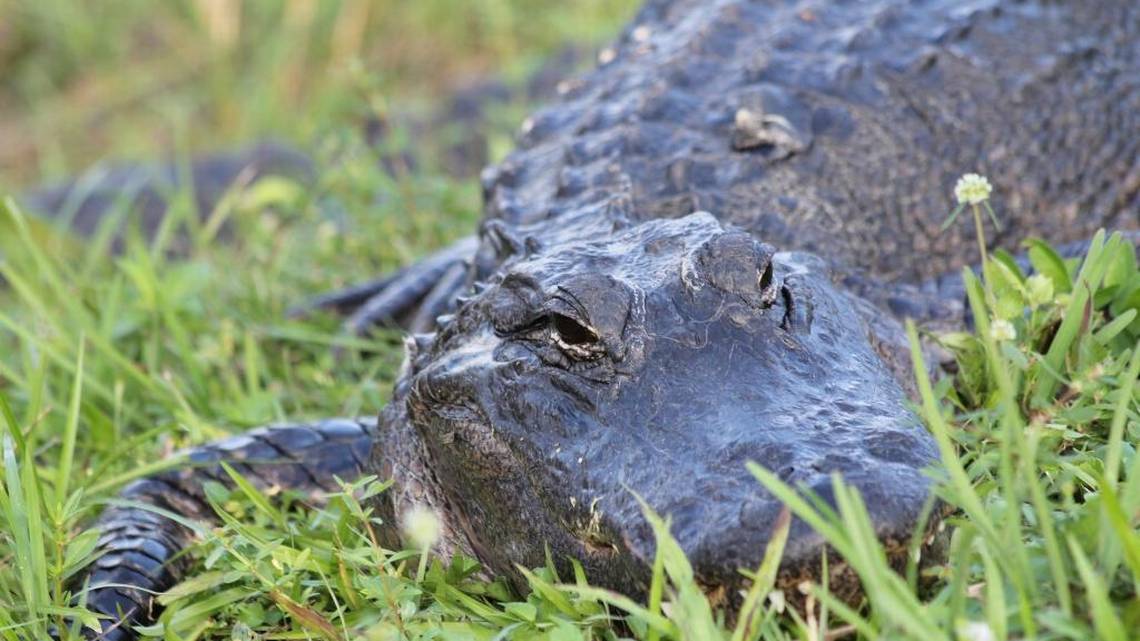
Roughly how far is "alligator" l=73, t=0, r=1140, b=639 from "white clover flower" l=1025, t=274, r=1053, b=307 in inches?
12.4

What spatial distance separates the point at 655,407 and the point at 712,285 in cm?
31

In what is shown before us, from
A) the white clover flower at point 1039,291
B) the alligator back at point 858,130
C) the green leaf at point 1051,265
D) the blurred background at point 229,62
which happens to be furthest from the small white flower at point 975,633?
the blurred background at point 229,62

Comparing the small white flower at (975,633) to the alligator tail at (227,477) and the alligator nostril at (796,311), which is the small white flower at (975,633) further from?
the alligator tail at (227,477)

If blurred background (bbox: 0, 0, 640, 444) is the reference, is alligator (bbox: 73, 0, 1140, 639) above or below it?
above

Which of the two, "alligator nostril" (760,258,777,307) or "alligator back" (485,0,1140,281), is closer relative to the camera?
"alligator nostril" (760,258,777,307)

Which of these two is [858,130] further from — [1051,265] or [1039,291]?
[1039,291]

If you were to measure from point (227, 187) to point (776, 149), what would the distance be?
3694 mm

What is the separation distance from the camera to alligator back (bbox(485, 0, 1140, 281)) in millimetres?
3279

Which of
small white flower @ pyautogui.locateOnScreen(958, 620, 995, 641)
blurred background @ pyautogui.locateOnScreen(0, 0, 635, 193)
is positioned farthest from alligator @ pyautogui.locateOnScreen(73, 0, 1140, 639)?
blurred background @ pyautogui.locateOnScreen(0, 0, 635, 193)

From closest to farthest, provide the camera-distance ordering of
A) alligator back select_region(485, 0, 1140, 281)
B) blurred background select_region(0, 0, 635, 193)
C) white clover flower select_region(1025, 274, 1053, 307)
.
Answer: white clover flower select_region(1025, 274, 1053, 307), alligator back select_region(485, 0, 1140, 281), blurred background select_region(0, 0, 635, 193)

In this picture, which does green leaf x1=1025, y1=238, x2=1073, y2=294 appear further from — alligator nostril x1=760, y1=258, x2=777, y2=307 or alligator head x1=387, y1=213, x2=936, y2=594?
alligator nostril x1=760, y1=258, x2=777, y2=307

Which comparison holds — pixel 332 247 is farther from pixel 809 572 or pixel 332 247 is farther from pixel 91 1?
pixel 91 1

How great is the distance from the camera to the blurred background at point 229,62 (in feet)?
26.9

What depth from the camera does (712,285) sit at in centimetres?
222
